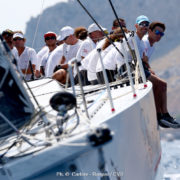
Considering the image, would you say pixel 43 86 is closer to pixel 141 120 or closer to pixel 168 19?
pixel 141 120

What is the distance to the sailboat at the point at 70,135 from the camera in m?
4.52

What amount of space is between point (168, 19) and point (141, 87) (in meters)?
135

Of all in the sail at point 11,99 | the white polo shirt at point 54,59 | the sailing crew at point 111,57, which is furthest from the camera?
the white polo shirt at point 54,59

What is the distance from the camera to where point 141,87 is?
665 cm

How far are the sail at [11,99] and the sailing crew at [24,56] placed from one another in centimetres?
289

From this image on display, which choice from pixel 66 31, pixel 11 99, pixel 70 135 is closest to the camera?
pixel 70 135

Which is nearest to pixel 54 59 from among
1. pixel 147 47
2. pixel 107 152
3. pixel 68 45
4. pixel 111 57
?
pixel 68 45

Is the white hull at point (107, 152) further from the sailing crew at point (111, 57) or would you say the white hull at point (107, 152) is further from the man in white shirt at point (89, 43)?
the man in white shirt at point (89, 43)

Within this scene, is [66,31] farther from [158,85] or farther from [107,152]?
[107,152]

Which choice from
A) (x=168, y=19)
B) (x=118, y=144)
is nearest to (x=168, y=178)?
(x=118, y=144)

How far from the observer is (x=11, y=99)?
5207 millimetres

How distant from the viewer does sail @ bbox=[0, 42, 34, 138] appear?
5121mm

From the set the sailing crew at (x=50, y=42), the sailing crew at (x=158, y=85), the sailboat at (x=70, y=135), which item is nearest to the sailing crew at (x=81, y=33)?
the sailing crew at (x=50, y=42)

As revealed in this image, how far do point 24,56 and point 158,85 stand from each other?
7.21 feet
